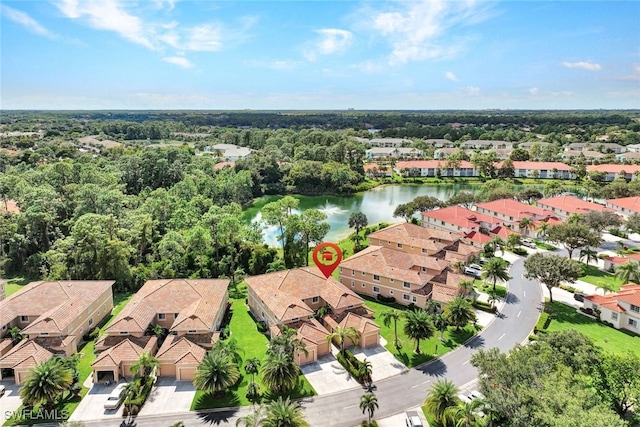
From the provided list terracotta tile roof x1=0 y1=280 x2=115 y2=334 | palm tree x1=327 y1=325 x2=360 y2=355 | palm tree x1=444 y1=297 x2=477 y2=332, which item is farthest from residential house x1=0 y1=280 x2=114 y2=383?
palm tree x1=444 y1=297 x2=477 y2=332

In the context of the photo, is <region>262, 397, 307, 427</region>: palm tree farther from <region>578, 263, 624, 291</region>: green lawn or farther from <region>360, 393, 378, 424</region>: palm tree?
<region>578, 263, 624, 291</region>: green lawn

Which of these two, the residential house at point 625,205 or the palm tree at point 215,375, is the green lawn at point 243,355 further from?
the residential house at point 625,205

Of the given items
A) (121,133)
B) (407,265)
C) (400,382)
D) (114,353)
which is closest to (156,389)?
(114,353)

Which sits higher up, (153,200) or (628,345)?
(153,200)

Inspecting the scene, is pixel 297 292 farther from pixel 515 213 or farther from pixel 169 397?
pixel 515 213

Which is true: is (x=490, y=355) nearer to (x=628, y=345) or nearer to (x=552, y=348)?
(x=552, y=348)

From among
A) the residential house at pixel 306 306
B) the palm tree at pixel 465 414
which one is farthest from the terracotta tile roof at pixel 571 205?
the palm tree at pixel 465 414
